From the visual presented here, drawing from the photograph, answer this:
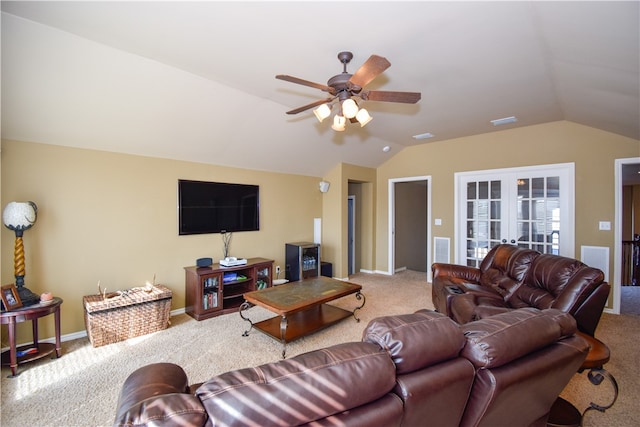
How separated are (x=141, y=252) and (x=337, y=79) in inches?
122

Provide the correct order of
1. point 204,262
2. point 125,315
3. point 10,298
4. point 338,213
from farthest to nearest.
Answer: point 338,213, point 204,262, point 125,315, point 10,298

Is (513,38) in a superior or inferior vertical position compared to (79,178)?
superior

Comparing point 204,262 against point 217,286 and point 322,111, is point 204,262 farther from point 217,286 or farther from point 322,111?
point 322,111

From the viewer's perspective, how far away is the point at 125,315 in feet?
9.83

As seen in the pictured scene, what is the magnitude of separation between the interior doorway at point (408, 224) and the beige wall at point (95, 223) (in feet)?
11.8

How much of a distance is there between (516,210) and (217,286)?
482 cm

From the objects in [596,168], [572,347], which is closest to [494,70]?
[572,347]

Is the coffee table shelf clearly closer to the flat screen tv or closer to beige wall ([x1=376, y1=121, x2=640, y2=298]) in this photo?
the flat screen tv

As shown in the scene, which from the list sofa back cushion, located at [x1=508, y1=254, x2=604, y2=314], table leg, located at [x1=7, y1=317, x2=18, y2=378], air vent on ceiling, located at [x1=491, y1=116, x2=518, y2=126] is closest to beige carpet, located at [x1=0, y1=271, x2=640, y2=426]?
table leg, located at [x1=7, y1=317, x2=18, y2=378]

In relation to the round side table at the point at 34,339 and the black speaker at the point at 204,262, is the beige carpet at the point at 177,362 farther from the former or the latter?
the black speaker at the point at 204,262

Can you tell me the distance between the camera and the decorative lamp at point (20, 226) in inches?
99.8

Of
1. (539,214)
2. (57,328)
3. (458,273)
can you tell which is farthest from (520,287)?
(57,328)

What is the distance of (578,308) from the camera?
7.16 feet

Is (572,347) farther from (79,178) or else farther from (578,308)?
(79,178)
